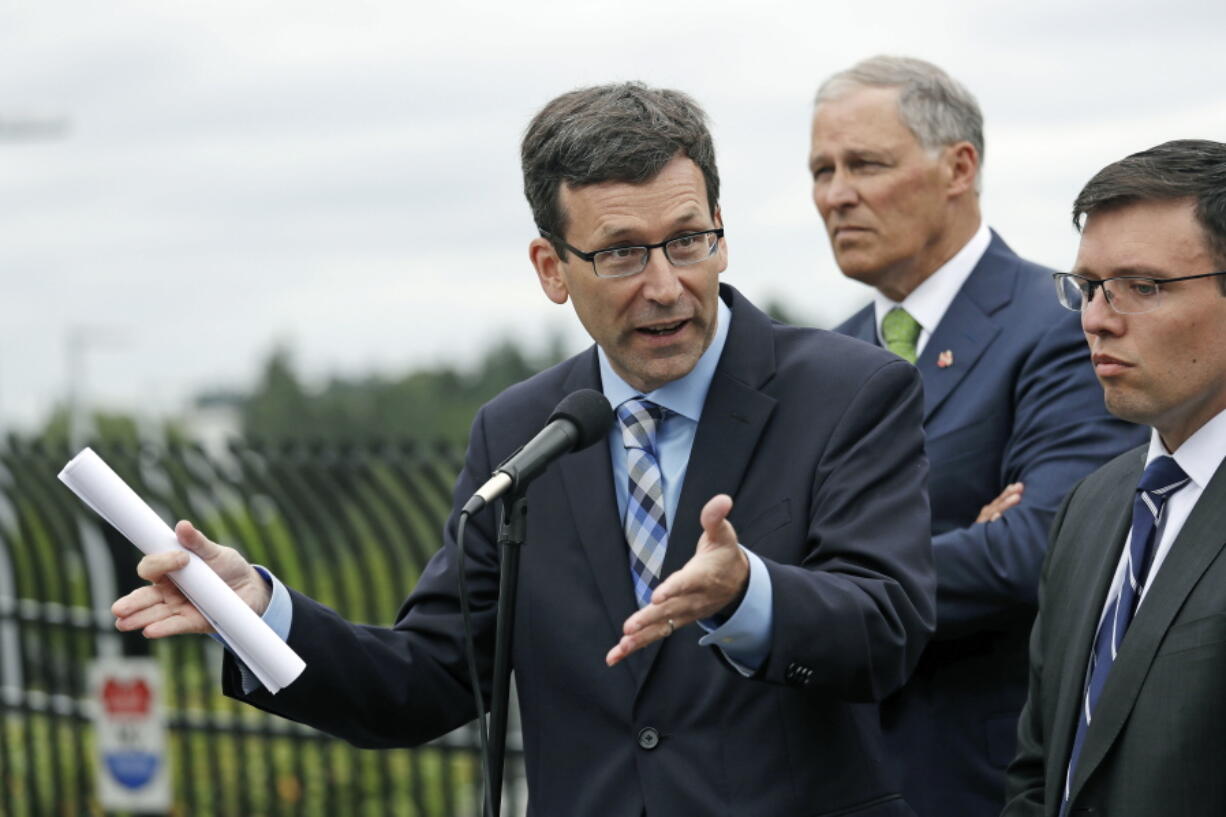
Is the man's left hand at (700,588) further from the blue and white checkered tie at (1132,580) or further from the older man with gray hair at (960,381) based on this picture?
the older man with gray hair at (960,381)

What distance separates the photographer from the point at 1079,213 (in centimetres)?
340

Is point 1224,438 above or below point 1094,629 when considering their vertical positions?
above

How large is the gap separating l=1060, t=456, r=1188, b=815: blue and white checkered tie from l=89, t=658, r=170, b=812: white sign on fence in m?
5.76

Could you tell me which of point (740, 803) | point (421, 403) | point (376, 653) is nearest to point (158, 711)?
point (376, 653)

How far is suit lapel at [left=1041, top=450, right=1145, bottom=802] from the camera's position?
3.29 m

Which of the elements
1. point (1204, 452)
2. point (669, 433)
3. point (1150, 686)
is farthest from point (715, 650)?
point (1204, 452)

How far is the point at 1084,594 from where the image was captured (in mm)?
→ 3404

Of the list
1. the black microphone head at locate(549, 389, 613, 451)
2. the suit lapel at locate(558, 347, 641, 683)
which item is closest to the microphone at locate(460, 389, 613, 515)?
the black microphone head at locate(549, 389, 613, 451)

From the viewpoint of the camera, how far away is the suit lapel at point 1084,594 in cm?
329

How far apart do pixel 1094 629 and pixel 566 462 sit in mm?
1077

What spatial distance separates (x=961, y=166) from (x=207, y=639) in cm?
527

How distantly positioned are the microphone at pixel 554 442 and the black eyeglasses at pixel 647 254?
16.7 inches

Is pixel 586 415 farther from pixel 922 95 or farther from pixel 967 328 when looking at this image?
pixel 922 95

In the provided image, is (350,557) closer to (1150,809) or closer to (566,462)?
(566,462)
